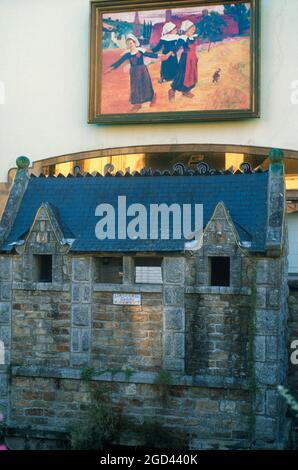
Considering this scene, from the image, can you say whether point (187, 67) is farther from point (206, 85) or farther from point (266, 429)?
point (266, 429)

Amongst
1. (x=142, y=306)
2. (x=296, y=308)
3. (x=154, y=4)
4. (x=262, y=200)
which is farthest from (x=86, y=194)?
(x=154, y=4)

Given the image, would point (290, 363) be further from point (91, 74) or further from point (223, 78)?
point (91, 74)

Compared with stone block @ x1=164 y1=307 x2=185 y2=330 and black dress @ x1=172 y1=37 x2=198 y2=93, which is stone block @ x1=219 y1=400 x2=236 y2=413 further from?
black dress @ x1=172 y1=37 x2=198 y2=93

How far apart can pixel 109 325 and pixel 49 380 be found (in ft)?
5.26

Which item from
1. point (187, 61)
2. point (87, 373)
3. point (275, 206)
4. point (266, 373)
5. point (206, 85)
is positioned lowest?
point (87, 373)

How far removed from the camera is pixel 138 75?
24359 millimetres

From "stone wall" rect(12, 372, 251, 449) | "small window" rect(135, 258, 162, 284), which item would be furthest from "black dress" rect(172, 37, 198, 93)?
"stone wall" rect(12, 372, 251, 449)

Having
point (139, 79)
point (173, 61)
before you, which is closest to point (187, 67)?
point (173, 61)

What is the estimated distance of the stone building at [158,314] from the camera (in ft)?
37.2

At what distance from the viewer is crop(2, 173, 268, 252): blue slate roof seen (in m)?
11.9

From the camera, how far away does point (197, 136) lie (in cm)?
2395

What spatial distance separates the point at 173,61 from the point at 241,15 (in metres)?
2.95

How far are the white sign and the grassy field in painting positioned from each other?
521 inches

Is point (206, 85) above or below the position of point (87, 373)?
above
